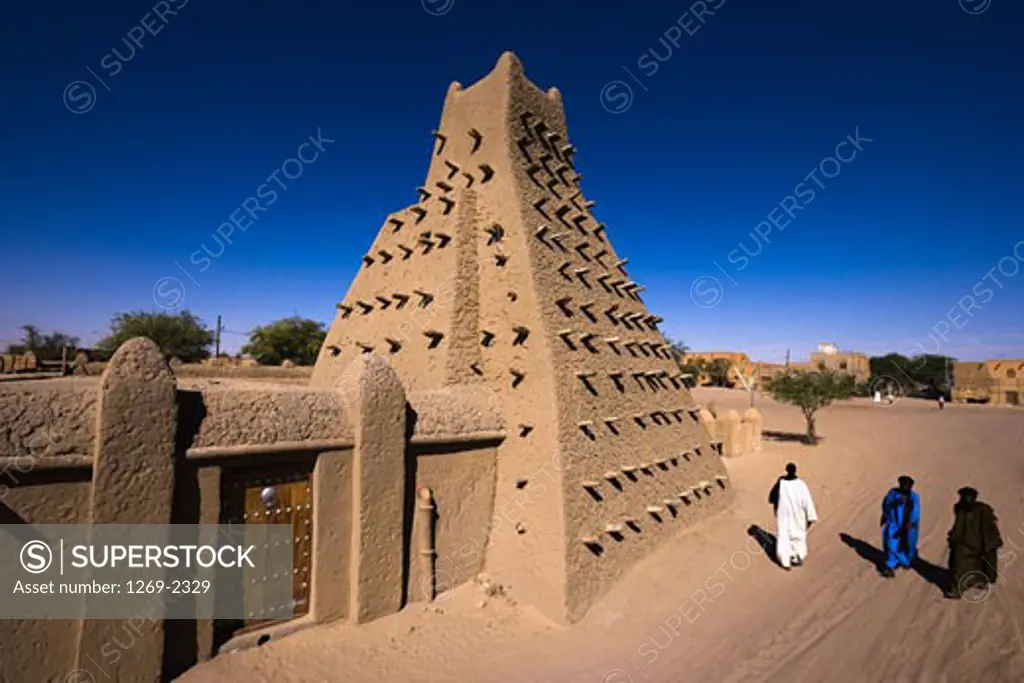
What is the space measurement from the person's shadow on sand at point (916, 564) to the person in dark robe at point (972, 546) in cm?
37

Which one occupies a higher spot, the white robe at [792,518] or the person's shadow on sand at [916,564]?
the white robe at [792,518]

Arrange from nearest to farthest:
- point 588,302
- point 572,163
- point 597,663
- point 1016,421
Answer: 1. point 597,663
2. point 588,302
3. point 572,163
4. point 1016,421

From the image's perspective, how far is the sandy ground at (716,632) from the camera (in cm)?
580

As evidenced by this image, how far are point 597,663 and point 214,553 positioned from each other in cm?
457

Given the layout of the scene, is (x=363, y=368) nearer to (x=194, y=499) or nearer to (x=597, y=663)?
(x=194, y=499)

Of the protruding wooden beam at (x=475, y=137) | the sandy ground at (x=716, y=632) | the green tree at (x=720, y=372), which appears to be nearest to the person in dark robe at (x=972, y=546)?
the sandy ground at (x=716, y=632)

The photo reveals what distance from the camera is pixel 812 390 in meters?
22.7

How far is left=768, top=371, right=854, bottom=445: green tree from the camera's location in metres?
22.6

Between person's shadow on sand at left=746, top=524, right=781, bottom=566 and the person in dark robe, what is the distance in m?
2.43

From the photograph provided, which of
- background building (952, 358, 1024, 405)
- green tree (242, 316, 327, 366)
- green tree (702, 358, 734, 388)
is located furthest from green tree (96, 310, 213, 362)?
background building (952, 358, 1024, 405)

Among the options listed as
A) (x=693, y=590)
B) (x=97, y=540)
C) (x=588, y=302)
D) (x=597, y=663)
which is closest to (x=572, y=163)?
(x=588, y=302)

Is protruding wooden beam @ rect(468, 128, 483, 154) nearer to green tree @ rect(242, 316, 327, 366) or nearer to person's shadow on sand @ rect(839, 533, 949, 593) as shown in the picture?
person's shadow on sand @ rect(839, 533, 949, 593)

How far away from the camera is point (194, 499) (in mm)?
5488

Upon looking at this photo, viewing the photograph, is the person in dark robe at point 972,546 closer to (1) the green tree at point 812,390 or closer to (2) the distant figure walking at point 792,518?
(2) the distant figure walking at point 792,518
